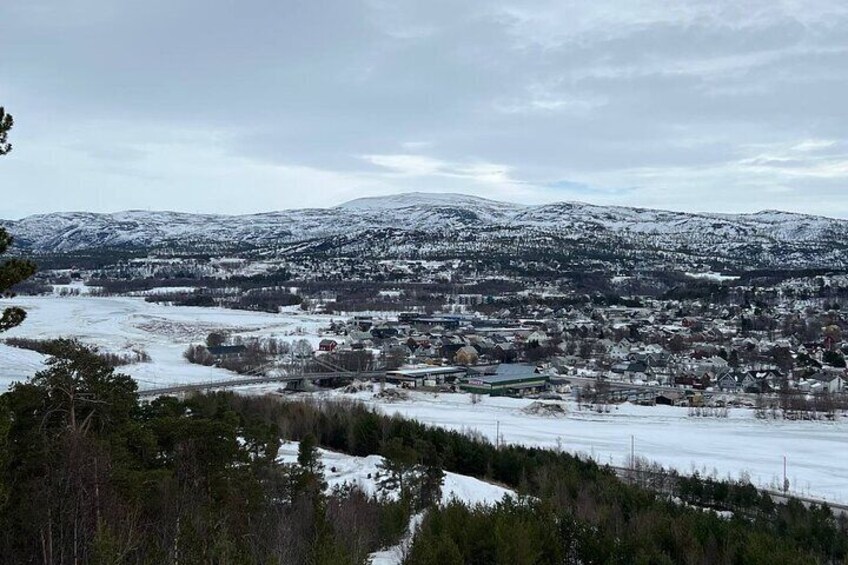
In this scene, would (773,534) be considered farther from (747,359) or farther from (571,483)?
(747,359)

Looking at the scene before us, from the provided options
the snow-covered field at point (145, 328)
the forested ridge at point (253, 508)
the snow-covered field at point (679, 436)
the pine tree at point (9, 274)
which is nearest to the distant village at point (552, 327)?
the snow-covered field at point (145, 328)

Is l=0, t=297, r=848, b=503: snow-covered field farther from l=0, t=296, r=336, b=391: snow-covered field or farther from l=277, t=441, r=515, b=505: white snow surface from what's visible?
l=277, t=441, r=515, b=505: white snow surface

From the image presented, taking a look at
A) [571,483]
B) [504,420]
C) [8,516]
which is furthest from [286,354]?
[8,516]

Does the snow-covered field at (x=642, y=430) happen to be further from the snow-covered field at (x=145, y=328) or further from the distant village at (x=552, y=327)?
the distant village at (x=552, y=327)

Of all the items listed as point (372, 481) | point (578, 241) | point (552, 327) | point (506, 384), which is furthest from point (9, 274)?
point (578, 241)

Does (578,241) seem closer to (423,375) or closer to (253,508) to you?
(423,375)

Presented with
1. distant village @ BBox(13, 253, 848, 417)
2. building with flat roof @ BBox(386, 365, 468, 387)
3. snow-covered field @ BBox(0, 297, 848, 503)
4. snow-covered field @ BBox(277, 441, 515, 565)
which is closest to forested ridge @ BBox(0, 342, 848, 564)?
snow-covered field @ BBox(277, 441, 515, 565)
